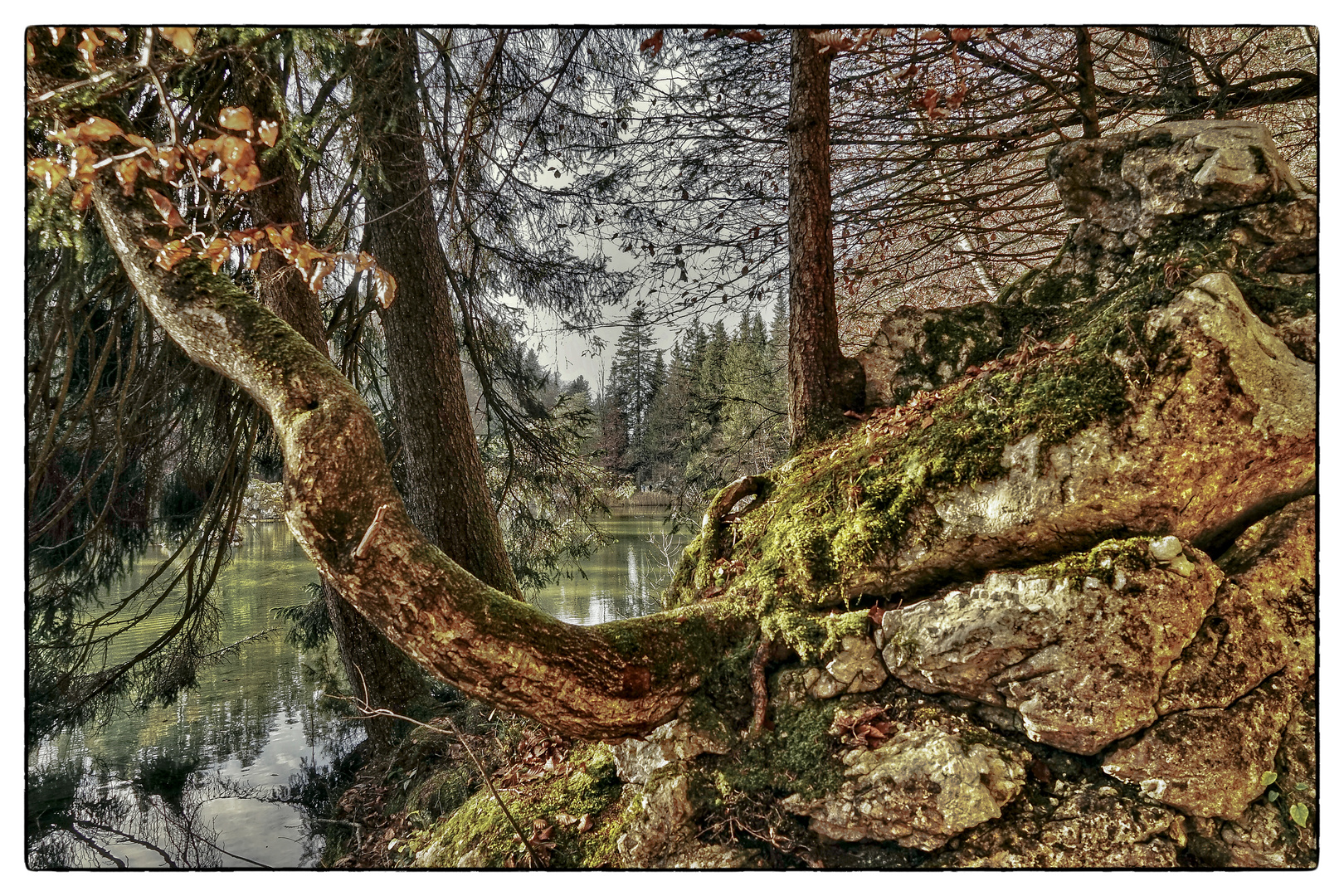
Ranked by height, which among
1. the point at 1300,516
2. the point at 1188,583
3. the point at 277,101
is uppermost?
the point at 277,101

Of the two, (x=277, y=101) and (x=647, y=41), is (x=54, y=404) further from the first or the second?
(x=647, y=41)

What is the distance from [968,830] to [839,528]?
2.78 feet

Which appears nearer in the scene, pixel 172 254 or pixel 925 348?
pixel 172 254

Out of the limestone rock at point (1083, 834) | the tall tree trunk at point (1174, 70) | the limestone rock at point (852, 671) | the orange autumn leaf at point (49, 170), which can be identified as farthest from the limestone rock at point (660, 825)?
the tall tree trunk at point (1174, 70)

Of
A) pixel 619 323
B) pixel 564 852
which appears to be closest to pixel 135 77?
pixel 619 323

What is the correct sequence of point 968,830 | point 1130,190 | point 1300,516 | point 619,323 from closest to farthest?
point 968,830 < point 1300,516 < point 1130,190 < point 619,323

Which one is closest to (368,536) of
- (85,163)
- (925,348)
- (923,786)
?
(85,163)

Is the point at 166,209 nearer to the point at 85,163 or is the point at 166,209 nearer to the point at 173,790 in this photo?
the point at 85,163

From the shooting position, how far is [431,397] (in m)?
3.25

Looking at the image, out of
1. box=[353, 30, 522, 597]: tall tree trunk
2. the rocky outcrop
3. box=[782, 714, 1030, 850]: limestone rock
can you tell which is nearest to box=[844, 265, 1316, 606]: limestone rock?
the rocky outcrop

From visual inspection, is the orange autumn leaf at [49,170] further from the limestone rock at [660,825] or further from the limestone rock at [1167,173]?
the limestone rock at [1167,173]

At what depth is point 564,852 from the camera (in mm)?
2041

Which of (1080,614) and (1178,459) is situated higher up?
(1178,459)

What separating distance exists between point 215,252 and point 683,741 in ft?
6.34
